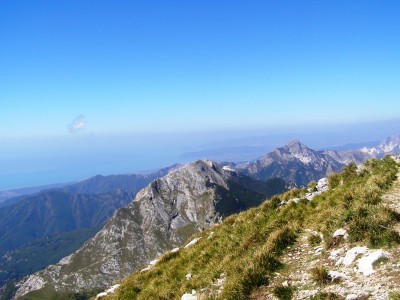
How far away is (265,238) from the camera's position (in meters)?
15.1

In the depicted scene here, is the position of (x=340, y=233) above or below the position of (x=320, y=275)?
above

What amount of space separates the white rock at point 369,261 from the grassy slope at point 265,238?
0.72 meters

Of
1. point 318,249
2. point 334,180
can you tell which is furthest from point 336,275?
point 334,180

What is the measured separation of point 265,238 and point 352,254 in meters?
4.95

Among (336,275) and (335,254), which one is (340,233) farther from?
(336,275)

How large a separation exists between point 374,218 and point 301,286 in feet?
11.4

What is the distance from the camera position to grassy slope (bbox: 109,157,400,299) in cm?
1139

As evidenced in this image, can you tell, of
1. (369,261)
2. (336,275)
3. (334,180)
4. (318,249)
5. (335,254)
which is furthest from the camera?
(334,180)

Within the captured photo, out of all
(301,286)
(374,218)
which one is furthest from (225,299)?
(374,218)

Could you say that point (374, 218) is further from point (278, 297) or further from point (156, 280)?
point (156, 280)

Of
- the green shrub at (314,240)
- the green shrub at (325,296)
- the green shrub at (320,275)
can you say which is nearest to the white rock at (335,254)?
the green shrub at (320,275)

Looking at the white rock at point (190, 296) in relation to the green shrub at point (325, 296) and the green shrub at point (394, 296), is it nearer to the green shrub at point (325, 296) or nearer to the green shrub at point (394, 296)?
the green shrub at point (325, 296)

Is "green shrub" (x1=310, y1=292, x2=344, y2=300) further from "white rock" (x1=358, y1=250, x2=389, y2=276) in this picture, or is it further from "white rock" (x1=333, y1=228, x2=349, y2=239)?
"white rock" (x1=333, y1=228, x2=349, y2=239)

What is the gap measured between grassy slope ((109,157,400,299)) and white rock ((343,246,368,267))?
1.21ft
